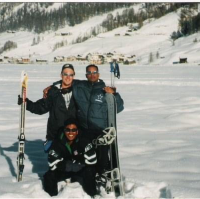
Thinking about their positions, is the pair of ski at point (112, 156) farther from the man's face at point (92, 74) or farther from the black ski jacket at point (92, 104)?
the man's face at point (92, 74)

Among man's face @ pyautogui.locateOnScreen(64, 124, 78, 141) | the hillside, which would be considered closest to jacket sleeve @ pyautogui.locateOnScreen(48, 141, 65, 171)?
man's face @ pyautogui.locateOnScreen(64, 124, 78, 141)

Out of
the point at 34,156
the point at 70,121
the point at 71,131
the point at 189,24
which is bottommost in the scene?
the point at 34,156

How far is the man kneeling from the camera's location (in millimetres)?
→ 4793

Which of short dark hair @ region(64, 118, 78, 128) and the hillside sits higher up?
the hillside

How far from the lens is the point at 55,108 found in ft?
17.5

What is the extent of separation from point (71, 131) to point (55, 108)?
0.59 metres

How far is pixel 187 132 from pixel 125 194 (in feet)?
15.5

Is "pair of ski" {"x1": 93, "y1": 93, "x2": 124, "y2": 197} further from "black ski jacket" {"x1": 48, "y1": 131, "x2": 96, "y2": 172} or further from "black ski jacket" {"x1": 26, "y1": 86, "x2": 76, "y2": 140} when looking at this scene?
"black ski jacket" {"x1": 26, "y1": 86, "x2": 76, "y2": 140}

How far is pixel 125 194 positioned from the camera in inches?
185

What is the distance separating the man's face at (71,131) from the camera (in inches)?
193

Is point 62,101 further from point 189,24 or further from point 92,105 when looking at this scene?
point 189,24

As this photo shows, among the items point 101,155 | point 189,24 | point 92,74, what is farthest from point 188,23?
point 101,155

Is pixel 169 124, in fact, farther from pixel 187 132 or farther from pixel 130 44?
pixel 130 44

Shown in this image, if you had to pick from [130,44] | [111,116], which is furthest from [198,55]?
[111,116]
